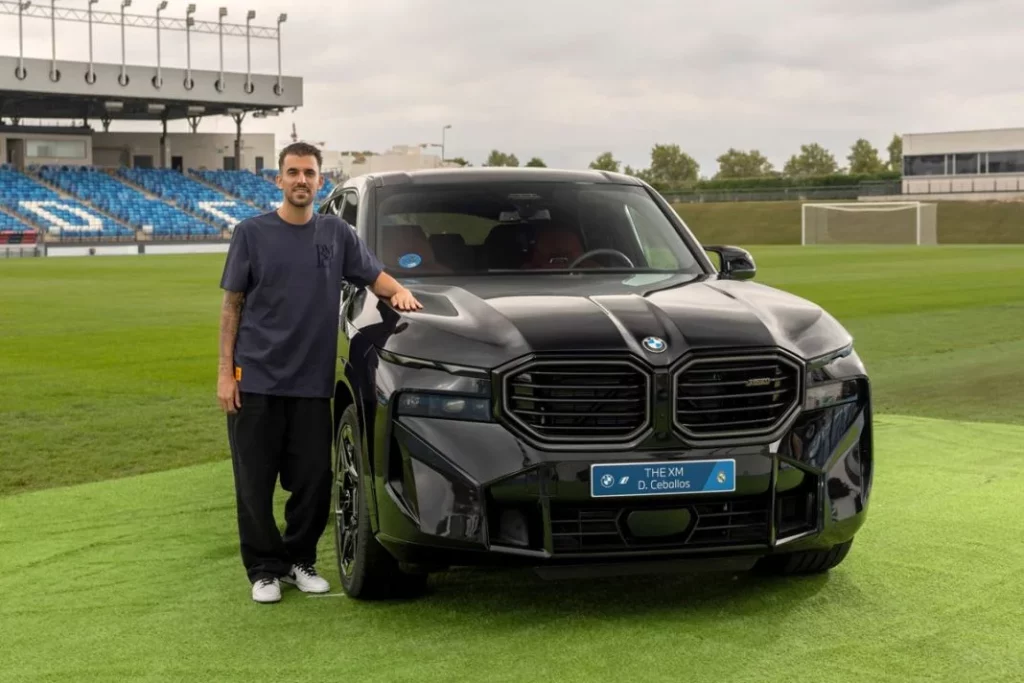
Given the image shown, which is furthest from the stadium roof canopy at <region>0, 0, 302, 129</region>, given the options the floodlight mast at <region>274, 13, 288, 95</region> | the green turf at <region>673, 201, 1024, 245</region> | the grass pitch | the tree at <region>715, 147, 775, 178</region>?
the tree at <region>715, 147, 775, 178</region>

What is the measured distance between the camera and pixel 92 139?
281 ft

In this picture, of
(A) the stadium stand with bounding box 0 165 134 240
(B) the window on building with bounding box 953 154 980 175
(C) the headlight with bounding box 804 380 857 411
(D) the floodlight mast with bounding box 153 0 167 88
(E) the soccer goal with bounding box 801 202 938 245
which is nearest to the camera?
(C) the headlight with bounding box 804 380 857 411

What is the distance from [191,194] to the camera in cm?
7931

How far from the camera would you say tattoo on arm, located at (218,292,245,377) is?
5.49 m

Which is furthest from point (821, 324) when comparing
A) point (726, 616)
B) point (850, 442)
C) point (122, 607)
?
point (122, 607)

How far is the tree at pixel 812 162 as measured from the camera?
166 meters

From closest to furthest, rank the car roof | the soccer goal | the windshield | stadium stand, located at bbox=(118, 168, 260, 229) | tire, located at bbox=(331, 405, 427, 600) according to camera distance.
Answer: tire, located at bbox=(331, 405, 427, 600) < the windshield < the car roof < the soccer goal < stadium stand, located at bbox=(118, 168, 260, 229)

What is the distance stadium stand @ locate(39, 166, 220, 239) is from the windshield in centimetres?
6197

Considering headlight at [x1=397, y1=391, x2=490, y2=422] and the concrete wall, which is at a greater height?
the concrete wall

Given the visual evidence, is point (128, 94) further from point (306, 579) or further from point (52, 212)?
point (306, 579)

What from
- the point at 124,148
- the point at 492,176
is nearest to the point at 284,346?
the point at 492,176

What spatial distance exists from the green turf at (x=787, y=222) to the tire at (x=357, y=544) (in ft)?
220

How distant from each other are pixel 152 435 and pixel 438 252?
4729mm

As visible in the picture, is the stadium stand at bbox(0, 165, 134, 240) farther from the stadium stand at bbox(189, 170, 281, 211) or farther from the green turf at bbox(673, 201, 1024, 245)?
the green turf at bbox(673, 201, 1024, 245)
